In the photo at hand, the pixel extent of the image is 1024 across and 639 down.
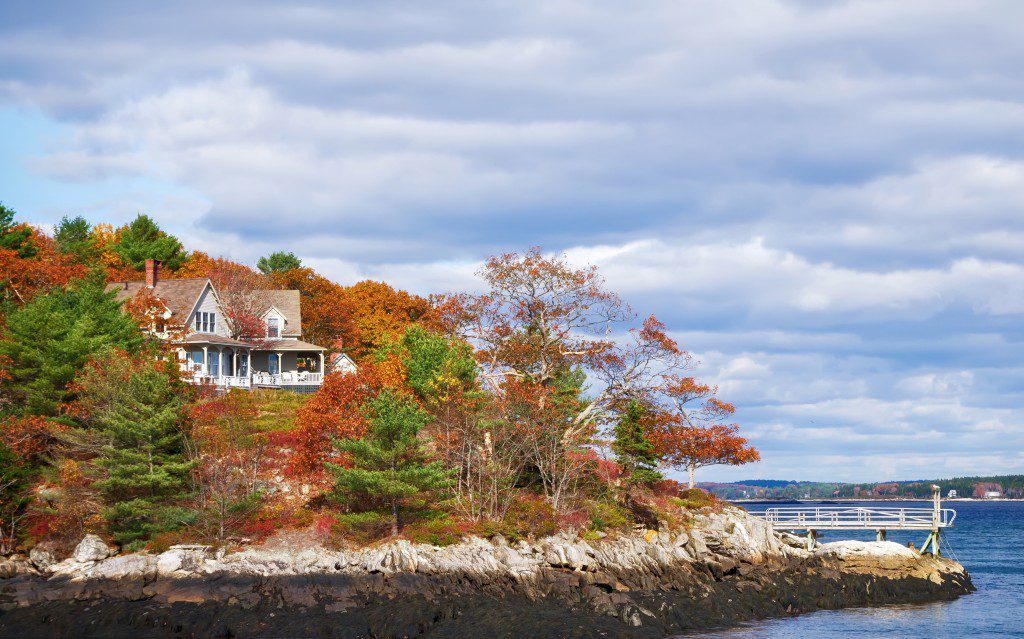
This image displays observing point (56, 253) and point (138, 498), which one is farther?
point (56, 253)

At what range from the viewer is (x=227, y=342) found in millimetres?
64750

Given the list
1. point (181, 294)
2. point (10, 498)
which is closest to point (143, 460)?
point (10, 498)

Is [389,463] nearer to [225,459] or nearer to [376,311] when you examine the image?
[225,459]

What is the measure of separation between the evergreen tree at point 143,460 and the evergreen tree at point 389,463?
22.9ft

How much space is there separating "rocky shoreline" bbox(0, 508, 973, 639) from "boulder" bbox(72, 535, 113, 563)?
2.1 inches

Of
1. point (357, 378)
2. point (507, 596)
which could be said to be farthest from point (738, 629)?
point (357, 378)

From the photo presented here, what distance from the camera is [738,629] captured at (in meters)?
38.2

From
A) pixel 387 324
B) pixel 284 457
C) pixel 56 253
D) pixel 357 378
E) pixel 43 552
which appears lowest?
pixel 43 552

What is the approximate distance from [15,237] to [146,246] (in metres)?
22.1

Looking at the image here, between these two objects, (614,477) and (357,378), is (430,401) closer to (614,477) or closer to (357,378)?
(357,378)

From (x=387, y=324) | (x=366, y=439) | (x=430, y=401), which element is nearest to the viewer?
(x=366, y=439)

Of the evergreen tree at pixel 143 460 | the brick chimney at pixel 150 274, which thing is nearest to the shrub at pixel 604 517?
the evergreen tree at pixel 143 460

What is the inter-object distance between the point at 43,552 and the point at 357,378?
15636 mm

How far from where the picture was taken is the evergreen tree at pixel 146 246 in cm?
8481
